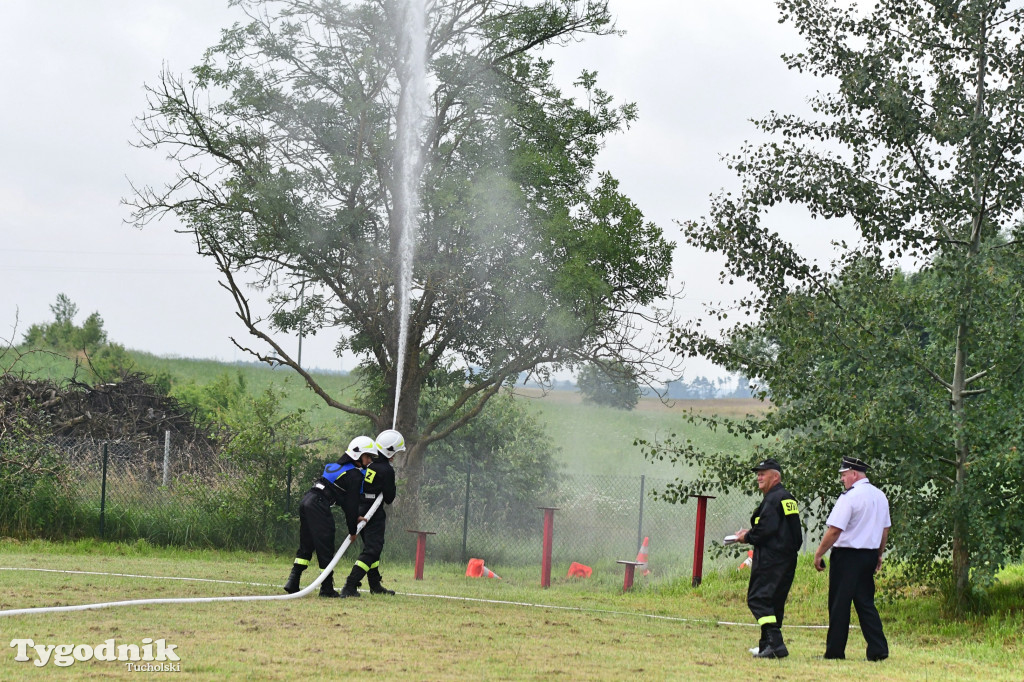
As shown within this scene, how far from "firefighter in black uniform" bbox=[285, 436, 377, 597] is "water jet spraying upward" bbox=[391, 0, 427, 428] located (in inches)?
289

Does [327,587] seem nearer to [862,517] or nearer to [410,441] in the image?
[862,517]

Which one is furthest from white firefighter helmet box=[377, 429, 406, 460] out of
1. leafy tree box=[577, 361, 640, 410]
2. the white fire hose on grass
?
leafy tree box=[577, 361, 640, 410]

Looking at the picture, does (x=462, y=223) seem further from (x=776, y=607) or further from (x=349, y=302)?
(x=776, y=607)

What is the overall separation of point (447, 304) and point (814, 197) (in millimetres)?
8720

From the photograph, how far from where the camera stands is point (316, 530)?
11617 mm

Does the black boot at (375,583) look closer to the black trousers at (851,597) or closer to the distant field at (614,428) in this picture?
the black trousers at (851,597)

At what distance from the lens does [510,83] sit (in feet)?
67.5

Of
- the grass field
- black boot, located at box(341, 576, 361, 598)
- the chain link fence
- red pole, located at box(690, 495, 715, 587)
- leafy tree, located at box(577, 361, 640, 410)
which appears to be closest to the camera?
the grass field

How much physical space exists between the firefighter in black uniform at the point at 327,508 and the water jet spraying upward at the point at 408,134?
289 inches

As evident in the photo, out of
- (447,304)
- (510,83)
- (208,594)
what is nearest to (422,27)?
(510,83)

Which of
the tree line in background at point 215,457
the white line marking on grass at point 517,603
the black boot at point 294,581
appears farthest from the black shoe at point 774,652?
the tree line in background at point 215,457

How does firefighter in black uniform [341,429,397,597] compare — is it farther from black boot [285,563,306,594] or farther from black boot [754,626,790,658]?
black boot [754,626,790,658]

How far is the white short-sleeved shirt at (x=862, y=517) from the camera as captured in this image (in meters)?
8.95

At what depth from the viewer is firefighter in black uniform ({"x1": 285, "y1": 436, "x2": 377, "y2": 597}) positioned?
11648 millimetres
